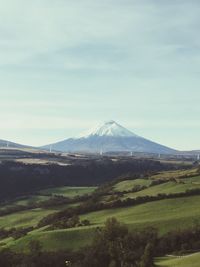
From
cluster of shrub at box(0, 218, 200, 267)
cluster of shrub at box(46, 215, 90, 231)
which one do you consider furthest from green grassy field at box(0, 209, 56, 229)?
cluster of shrub at box(0, 218, 200, 267)

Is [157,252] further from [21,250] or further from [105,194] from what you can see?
[105,194]

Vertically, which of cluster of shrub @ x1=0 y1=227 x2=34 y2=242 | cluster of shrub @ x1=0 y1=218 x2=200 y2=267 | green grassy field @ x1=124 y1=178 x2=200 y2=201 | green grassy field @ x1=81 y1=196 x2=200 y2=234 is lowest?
cluster of shrub @ x1=0 y1=227 x2=34 y2=242

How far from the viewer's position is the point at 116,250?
8662 centimetres

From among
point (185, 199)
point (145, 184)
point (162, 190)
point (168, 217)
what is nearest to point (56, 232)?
point (168, 217)

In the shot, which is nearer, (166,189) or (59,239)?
(59,239)

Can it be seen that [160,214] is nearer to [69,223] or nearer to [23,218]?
[69,223]

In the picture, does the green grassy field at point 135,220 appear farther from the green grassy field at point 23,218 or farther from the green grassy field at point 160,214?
the green grassy field at point 23,218

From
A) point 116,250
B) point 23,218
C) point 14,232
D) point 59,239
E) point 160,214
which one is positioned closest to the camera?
point 116,250

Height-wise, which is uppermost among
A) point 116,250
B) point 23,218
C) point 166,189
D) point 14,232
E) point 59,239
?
point 166,189

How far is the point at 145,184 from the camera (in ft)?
626

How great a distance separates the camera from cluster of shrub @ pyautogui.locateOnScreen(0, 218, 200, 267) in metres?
86.4

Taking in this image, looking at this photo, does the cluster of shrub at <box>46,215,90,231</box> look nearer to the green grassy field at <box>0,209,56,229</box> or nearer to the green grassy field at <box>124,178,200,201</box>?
the green grassy field at <box>0,209,56,229</box>

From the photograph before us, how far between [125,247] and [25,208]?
Result: 91.6m

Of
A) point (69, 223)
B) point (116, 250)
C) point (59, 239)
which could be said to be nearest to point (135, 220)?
point (69, 223)
